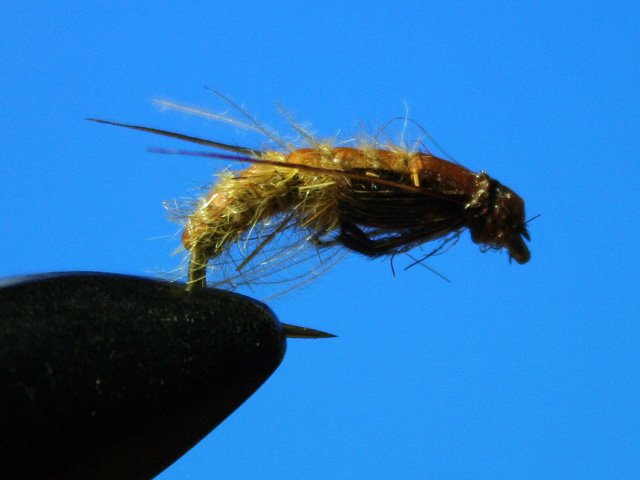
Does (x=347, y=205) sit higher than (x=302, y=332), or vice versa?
(x=347, y=205)

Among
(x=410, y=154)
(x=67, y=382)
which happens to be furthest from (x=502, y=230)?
(x=67, y=382)

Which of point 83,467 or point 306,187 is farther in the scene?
point 306,187

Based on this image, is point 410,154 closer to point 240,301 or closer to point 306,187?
point 306,187

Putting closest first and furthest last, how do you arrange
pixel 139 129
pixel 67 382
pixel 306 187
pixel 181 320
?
pixel 67 382 → pixel 181 320 → pixel 139 129 → pixel 306 187

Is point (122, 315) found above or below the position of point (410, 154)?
below

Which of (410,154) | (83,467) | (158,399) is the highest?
(410,154)

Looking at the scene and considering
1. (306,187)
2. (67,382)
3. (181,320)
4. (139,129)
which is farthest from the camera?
(306,187)

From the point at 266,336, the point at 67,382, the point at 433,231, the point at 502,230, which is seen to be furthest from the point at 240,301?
the point at 502,230

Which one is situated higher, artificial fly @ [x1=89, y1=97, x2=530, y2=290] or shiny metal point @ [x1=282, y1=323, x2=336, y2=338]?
artificial fly @ [x1=89, y1=97, x2=530, y2=290]

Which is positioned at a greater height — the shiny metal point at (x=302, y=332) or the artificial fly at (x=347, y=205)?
the artificial fly at (x=347, y=205)
